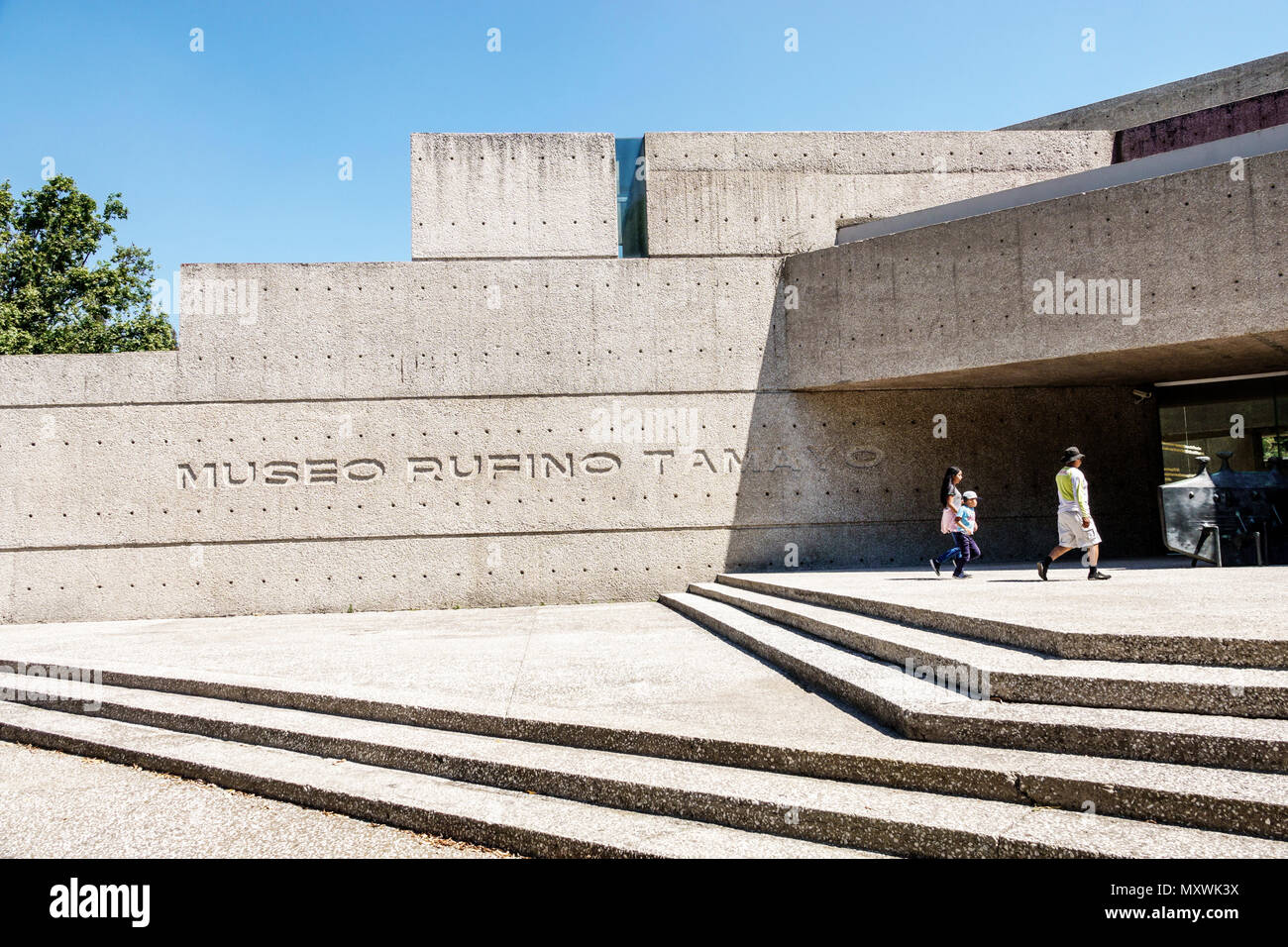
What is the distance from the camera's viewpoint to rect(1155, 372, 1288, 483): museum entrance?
12625mm

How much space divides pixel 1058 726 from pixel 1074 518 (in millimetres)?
5062

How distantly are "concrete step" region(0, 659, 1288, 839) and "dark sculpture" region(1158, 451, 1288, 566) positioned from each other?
7943 mm

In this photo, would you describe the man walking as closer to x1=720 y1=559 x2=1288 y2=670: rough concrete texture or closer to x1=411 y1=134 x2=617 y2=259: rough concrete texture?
x1=720 y1=559 x2=1288 y2=670: rough concrete texture

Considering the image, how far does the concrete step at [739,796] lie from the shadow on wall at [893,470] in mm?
7258

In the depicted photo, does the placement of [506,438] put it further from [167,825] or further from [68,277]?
[68,277]

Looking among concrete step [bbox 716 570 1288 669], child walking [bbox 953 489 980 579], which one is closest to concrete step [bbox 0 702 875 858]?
concrete step [bbox 716 570 1288 669]

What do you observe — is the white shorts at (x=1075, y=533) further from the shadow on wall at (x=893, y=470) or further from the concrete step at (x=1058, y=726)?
the concrete step at (x=1058, y=726)

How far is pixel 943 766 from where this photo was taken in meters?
3.63

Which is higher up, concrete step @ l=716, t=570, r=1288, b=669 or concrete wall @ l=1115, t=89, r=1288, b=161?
concrete wall @ l=1115, t=89, r=1288, b=161

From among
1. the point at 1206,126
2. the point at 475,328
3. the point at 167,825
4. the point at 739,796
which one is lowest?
the point at 167,825
